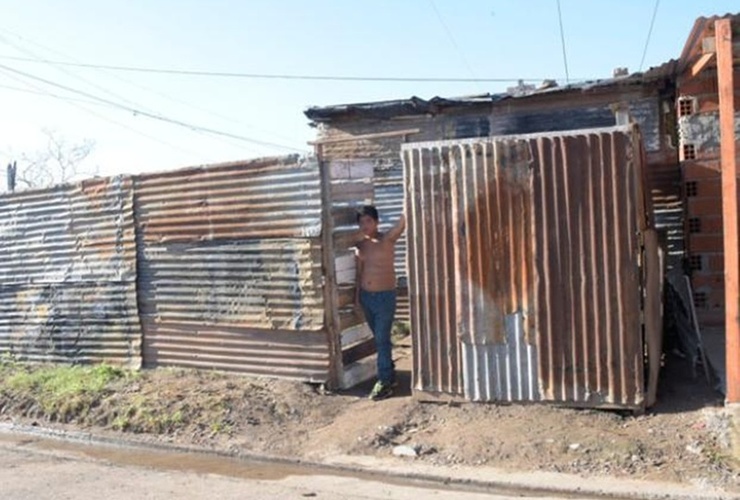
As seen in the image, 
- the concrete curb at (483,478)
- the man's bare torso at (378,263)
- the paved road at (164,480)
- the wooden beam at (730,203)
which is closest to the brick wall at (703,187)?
the wooden beam at (730,203)

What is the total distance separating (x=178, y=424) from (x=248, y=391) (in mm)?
713

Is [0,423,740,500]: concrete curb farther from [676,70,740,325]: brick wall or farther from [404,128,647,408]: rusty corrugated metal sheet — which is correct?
[676,70,740,325]: brick wall

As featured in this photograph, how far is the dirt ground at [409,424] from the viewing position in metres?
5.48

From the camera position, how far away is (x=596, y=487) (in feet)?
16.7

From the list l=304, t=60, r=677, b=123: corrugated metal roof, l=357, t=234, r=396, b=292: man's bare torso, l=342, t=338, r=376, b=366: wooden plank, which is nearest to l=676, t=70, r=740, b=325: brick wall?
l=304, t=60, r=677, b=123: corrugated metal roof

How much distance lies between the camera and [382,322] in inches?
293

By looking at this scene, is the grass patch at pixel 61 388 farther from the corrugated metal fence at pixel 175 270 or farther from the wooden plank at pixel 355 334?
the wooden plank at pixel 355 334

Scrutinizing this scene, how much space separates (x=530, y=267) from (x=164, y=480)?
10.8ft

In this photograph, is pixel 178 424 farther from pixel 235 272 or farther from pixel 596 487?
pixel 596 487

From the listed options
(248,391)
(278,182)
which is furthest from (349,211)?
(248,391)

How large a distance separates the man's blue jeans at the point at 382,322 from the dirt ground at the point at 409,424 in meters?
0.26

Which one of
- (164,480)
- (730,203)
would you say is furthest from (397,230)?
(164,480)

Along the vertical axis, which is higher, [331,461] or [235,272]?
[235,272]

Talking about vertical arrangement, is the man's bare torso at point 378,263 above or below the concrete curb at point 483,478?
above
